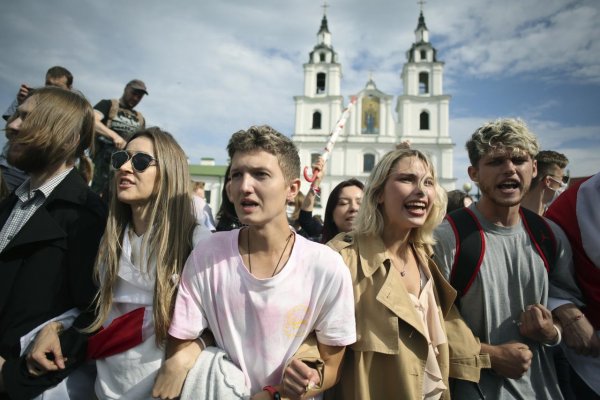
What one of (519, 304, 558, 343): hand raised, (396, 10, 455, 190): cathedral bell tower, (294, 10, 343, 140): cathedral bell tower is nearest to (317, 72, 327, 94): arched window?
(294, 10, 343, 140): cathedral bell tower

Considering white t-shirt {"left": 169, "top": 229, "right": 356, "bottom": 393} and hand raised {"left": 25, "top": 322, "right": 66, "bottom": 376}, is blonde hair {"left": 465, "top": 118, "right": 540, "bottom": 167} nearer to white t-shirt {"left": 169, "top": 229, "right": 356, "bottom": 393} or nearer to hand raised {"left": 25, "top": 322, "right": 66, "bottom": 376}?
white t-shirt {"left": 169, "top": 229, "right": 356, "bottom": 393}

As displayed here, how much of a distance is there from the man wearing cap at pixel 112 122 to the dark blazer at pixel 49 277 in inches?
73.2

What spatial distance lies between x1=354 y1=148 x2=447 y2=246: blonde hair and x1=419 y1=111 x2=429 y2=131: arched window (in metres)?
41.0

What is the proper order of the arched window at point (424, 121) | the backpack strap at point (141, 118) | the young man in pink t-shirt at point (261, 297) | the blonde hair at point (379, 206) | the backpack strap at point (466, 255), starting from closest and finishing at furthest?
the young man in pink t-shirt at point (261, 297) → the backpack strap at point (466, 255) → the blonde hair at point (379, 206) → the backpack strap at point (141, 118) → the arched window at point (424, 121)

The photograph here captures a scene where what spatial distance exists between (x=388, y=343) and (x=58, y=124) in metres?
2.40

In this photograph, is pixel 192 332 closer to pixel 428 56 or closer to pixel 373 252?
pixel 373 252

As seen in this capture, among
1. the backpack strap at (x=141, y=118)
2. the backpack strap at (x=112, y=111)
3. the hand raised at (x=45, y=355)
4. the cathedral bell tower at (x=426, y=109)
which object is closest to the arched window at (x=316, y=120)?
the cathedral bell tower at (x=426, y=109)

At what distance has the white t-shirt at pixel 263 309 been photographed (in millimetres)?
1718

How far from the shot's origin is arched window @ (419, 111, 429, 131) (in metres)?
39.9

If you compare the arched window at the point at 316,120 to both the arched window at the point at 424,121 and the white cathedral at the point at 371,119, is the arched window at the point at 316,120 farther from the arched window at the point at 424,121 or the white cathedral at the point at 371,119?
the arched window at the point at 424,121

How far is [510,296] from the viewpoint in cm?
217

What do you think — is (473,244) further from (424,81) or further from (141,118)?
(424,81)

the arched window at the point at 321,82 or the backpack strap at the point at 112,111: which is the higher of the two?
the arched window at the point at 321,82

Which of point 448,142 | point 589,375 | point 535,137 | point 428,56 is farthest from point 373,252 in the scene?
→ point 428,56
